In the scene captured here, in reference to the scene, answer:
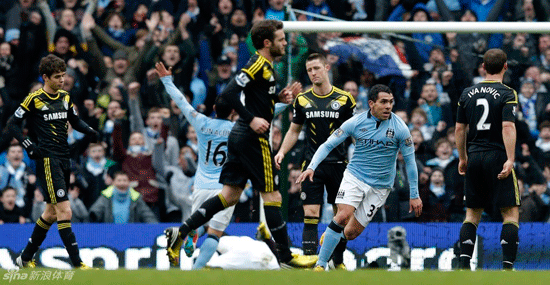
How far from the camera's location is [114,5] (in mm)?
14508

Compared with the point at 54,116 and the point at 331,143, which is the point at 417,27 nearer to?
the point at 331,143

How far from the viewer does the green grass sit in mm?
4909

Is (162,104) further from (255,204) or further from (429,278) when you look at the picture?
(429,278)

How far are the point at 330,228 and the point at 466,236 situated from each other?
1211 mm

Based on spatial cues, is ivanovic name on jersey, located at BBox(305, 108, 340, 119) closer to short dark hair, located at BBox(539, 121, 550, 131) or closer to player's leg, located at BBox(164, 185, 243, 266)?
player's leg, located at BBox(164, 185, 243, 266)

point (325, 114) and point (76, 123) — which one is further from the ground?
point (325, 114)

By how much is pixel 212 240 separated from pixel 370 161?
1.64 metres

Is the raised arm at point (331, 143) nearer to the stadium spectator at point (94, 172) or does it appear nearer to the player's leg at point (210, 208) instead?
the player's leg at point (210, 208)

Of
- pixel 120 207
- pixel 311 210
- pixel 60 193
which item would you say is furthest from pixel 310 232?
pixel 120 207

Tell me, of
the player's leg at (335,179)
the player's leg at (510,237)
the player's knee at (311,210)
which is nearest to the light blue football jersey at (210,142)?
the player's knee at (311,210)

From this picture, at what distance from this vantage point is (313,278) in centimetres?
502

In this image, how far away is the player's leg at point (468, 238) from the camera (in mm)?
8375

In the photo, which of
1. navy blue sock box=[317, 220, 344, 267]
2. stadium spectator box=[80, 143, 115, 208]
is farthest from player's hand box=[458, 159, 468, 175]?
stadium spectator box=[80, 143, 115, 208]

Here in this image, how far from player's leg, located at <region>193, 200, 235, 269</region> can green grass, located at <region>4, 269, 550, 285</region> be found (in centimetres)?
342
